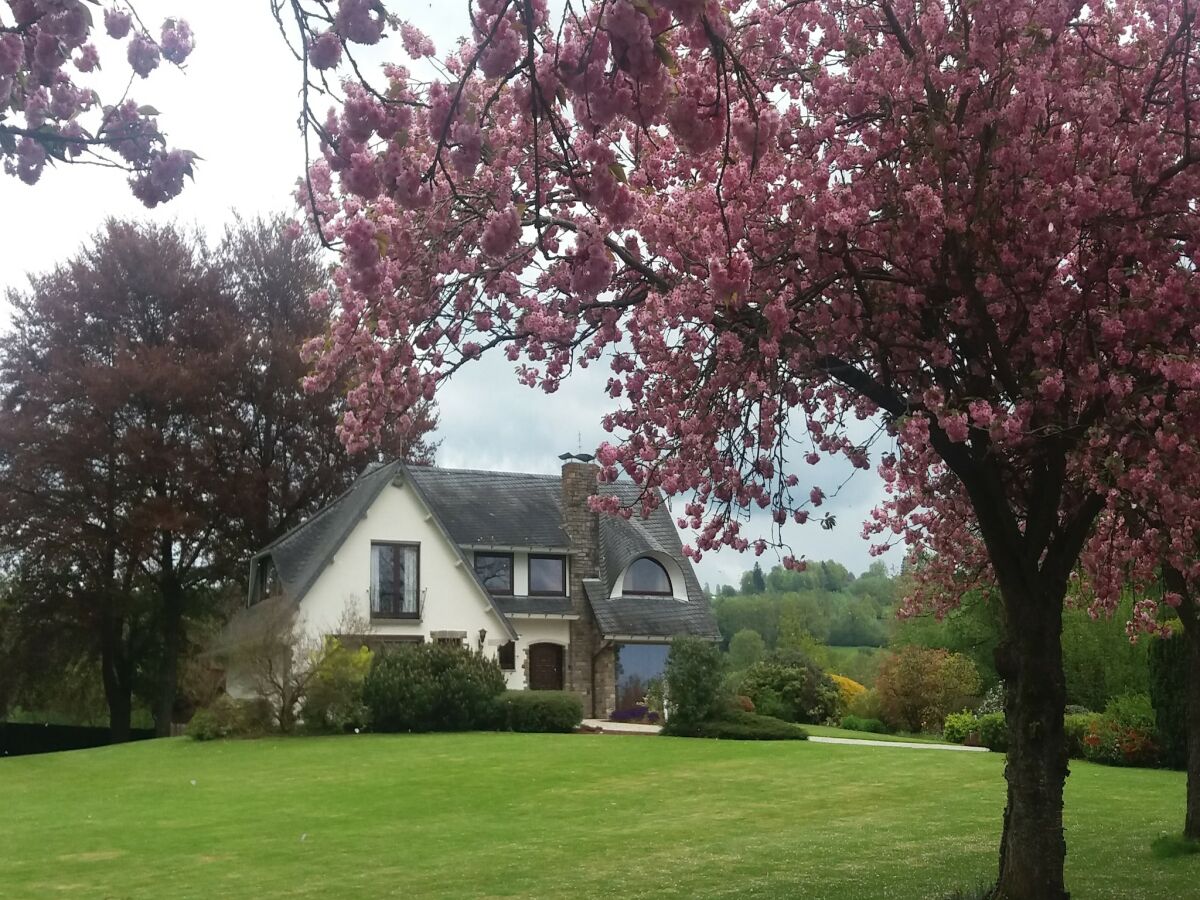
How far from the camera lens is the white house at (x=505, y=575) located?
27875 millimetres

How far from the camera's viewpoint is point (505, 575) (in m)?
31.4

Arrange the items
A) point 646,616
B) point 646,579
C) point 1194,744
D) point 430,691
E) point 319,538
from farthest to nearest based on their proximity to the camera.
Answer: point 646,579 < point 646,616 < point 319,538 < point 430,691 < point 1194,744

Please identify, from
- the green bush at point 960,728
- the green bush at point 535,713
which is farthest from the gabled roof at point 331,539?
the green bush at point 960,728

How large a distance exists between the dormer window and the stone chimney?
12.7 inches

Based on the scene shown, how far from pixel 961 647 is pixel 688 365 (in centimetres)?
2858

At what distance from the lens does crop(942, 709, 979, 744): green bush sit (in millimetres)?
23913

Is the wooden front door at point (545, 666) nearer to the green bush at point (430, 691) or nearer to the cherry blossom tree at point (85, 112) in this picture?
the green bush at point (430, 691)

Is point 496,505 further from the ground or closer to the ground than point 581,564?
further from the ground

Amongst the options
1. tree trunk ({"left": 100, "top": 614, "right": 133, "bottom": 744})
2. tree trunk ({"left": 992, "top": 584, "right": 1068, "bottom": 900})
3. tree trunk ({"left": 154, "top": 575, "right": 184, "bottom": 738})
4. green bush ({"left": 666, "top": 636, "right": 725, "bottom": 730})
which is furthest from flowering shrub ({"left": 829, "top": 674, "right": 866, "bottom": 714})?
tree trunk ({"left": 992, "top": 584, "right": 1068, "bottom": 900})

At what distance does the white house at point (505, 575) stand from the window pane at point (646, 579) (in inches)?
1.5

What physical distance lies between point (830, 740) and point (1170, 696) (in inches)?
275

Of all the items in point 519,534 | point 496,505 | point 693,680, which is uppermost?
point 496,505

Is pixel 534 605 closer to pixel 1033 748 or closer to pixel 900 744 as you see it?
pixel 900 744

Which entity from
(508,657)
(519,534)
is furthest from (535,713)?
(519,534)
